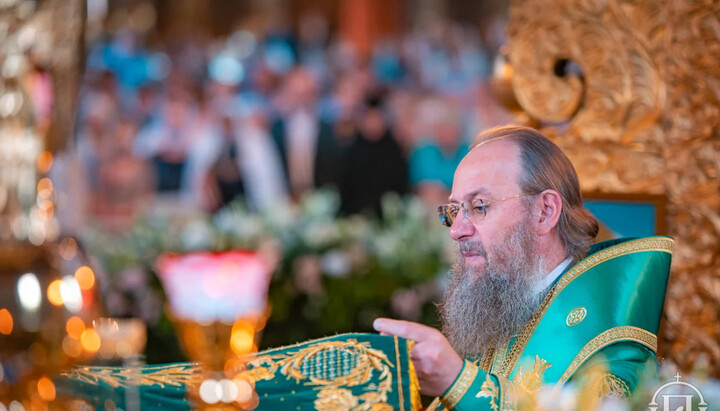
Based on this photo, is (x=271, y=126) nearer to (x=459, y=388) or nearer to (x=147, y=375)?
(x=147, y=375)

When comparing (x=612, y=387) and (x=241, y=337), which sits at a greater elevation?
(x=241, y=337)

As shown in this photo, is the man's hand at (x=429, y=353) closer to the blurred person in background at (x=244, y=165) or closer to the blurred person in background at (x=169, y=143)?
the blurred person in background at (x=244, y=165)

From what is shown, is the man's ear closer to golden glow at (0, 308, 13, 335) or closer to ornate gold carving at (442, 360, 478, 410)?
ornate gold carving at (442, 360, 478, 410)

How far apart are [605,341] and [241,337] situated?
89 cm

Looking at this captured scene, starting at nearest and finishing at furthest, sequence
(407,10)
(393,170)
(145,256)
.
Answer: (145,256) → (393,170) → (407,10)

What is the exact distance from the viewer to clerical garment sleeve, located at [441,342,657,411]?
6.52ft

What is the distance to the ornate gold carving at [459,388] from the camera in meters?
1.98

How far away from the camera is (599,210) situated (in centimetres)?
334

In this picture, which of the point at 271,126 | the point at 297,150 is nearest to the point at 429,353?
the point at 297,150

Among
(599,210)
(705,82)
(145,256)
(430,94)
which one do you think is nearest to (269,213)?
(145,256)

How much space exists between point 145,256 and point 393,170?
3629mm

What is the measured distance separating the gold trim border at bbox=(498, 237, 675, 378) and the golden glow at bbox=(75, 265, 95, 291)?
1187 mm

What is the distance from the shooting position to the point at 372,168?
29.1 feet

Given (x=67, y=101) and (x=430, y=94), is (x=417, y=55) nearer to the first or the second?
(x=430, y=94)
